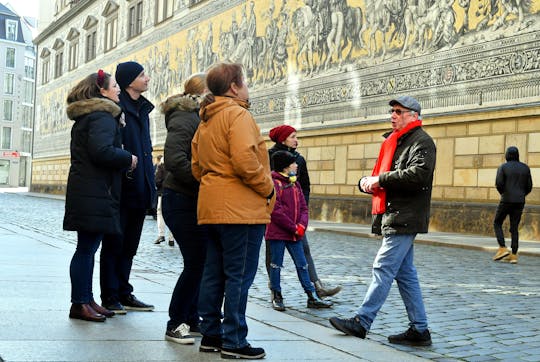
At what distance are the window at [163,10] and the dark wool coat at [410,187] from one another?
1211 inches

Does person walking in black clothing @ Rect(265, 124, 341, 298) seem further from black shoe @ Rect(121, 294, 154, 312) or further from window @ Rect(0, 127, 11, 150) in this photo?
window @ Rect(0, 127, 11, 150)

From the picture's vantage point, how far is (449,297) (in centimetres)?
770

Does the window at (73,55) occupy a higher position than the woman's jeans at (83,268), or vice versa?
the window at (73,55)

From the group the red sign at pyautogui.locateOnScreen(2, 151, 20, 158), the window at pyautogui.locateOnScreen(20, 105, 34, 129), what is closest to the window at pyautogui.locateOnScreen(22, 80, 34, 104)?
the window at pyautogui.locateOnScreen(20, 105, 34, 129)

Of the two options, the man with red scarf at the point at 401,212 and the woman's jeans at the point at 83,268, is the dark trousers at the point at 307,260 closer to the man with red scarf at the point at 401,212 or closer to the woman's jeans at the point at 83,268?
the man with red scarf at the point at 401,212

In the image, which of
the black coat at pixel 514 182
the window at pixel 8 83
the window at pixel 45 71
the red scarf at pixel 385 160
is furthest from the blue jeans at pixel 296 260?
the window at pixel 8 83

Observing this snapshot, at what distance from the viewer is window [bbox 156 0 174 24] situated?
116 feet

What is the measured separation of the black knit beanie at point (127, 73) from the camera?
607 centimetres

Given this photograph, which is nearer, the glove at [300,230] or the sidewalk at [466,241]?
the glove at [300,230]

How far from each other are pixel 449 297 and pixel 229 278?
359 centimetres

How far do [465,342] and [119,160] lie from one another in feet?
8.45

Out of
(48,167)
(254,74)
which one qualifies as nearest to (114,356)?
(254,74)

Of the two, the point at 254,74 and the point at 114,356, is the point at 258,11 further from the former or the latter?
the point at 114,356

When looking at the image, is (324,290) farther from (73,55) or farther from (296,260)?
(73,55)
